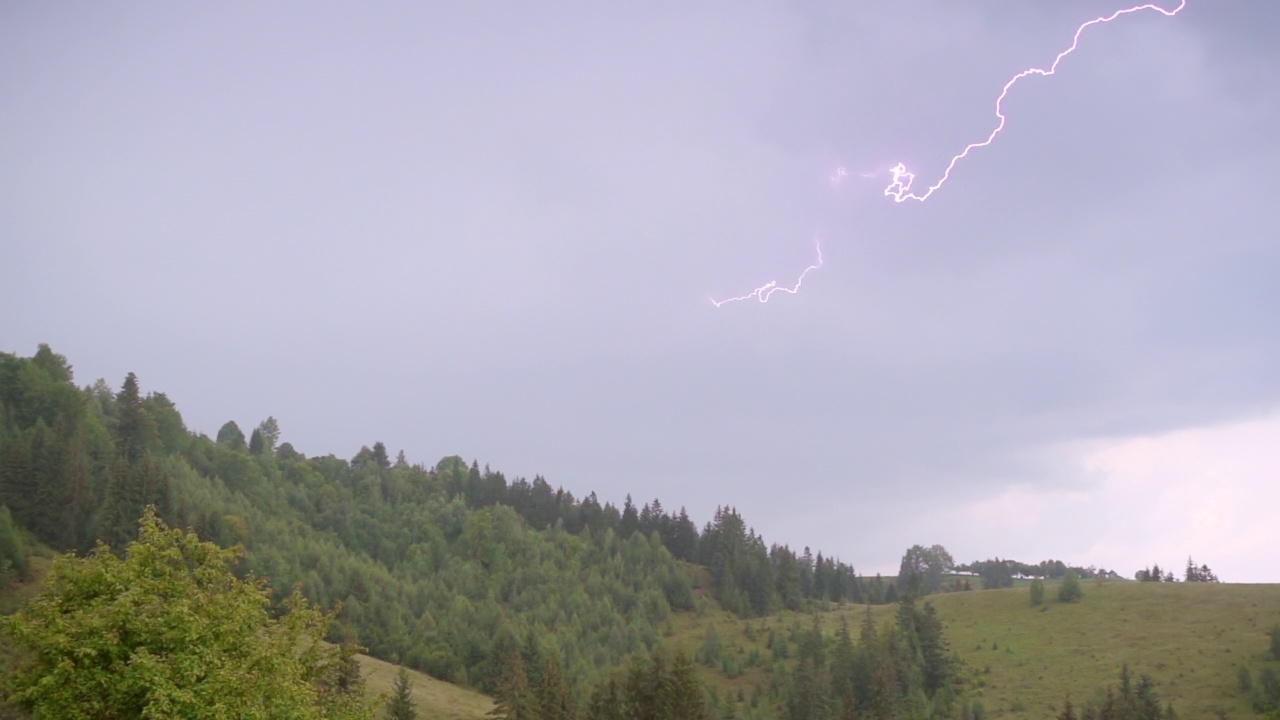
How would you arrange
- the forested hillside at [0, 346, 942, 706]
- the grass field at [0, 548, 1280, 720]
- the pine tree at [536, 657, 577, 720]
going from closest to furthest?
1. the pine tree at [536, 657, 577, 720]
2. the grass field at [0, 548, 1280, 720]
3. the forested hillside at [0, 346, 942, 706]

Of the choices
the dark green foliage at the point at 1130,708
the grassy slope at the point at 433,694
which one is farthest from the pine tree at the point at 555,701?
the dark green foliage at the point at 1130,708

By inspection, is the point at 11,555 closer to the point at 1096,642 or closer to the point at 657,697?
the point at 657,697

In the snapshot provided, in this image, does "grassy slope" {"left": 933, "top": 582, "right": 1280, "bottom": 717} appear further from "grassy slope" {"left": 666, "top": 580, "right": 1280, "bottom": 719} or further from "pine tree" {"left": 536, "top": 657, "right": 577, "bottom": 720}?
"pine tree" {"left": 536, "top": 657, "right": 577, "bottom": 720}

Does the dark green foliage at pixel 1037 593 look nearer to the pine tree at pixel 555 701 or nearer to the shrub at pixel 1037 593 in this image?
the shrub at pixel 1037 593

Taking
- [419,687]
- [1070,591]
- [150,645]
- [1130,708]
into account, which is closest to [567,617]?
[419,687]

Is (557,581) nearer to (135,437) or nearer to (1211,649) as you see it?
(135,437)

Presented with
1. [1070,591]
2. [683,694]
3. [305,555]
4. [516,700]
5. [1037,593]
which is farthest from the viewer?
[305,555]

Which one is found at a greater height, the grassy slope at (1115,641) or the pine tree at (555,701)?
the grassy slope at (1115,641)

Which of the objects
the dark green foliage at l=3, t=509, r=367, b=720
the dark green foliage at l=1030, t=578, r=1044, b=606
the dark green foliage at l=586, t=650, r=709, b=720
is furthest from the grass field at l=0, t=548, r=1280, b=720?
the dark green foliage at l=3, t=509, r=367, b=720

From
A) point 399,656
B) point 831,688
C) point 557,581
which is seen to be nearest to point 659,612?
point 557,581

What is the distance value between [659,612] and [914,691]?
75.8m

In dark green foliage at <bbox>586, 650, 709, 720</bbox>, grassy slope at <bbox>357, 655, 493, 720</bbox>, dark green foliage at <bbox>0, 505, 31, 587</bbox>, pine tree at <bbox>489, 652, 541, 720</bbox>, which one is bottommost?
grassy slope at <bbox>357, 655, 493, 720</bbox>

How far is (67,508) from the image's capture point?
116 m

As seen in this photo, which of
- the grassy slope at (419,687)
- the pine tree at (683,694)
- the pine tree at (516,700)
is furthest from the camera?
the grassy slope at (419,687)
